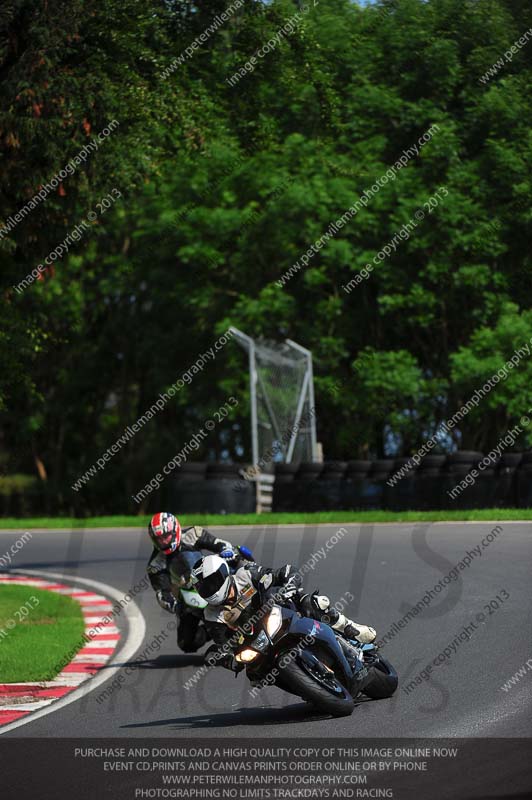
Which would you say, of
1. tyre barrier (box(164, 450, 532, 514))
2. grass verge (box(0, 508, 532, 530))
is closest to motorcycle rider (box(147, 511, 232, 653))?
grass verge (box(0, 508, 532, 530))

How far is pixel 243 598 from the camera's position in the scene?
8.84 m

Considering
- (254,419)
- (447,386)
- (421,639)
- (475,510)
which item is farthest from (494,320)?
(421,639)

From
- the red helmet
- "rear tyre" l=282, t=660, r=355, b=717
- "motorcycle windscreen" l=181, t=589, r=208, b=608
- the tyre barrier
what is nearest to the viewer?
"rear tyre" l=282, t=660, r=355, b=717

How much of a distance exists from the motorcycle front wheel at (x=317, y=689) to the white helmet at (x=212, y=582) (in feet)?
2.17

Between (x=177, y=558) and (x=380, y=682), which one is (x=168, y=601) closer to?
(x=177, y=558)

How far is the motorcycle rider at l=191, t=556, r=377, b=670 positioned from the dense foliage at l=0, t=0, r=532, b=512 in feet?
30.0

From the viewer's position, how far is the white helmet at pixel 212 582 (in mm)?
8688

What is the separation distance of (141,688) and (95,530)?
16134mm

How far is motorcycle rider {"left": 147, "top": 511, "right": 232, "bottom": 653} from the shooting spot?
11.1 meters

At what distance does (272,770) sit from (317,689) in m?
1.53

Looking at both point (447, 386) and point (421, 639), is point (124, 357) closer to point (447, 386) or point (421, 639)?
point (447, 386)

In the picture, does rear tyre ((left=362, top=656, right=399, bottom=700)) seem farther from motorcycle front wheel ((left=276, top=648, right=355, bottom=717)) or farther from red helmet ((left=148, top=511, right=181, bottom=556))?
red helmet ((left=148, top=511, right=181, bottom=556))

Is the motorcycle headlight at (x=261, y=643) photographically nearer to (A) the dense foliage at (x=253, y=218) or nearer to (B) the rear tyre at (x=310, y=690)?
(B) the rear tyre at (x=310, y=690)

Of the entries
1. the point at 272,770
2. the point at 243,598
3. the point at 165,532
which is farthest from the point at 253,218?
the point at 272,770
